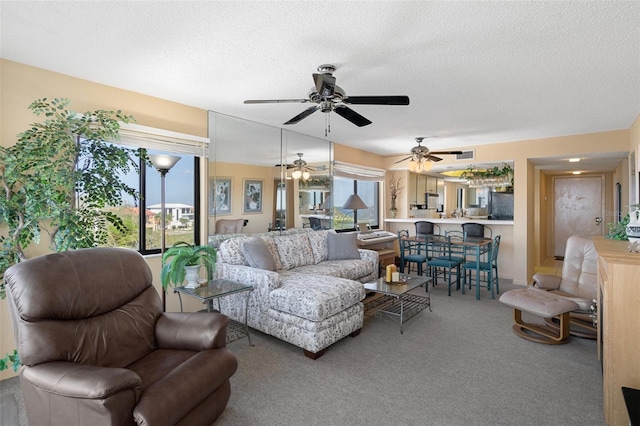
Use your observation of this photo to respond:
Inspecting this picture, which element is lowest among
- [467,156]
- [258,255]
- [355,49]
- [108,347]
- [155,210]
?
[108,347]

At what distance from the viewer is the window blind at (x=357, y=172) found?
6151 mm

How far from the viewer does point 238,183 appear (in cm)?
438

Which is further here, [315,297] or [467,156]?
[467,156]

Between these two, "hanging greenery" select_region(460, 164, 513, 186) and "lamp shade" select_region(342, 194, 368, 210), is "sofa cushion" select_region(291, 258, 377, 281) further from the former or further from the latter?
"hanging greenery" select_region(460, 164, 513, 186)

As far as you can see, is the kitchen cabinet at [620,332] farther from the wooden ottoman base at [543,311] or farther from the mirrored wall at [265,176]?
the mirrored wall at [265,176]

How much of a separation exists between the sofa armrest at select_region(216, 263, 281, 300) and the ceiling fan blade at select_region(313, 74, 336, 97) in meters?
1.86

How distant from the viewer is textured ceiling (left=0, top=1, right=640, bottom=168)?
196 centimetres

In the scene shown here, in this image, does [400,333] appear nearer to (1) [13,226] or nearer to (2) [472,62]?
(2) [472,62]

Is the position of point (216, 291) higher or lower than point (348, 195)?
lower

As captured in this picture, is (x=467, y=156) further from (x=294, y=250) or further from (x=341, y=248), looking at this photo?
(x=294, y=250)

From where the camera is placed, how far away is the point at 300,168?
5.34m

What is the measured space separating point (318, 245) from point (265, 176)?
131 centimetres

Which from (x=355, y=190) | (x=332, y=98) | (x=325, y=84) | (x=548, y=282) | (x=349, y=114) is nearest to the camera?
(x=325, y=84)

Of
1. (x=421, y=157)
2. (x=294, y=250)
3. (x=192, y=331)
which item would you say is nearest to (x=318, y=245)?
(x=294, y=250)
